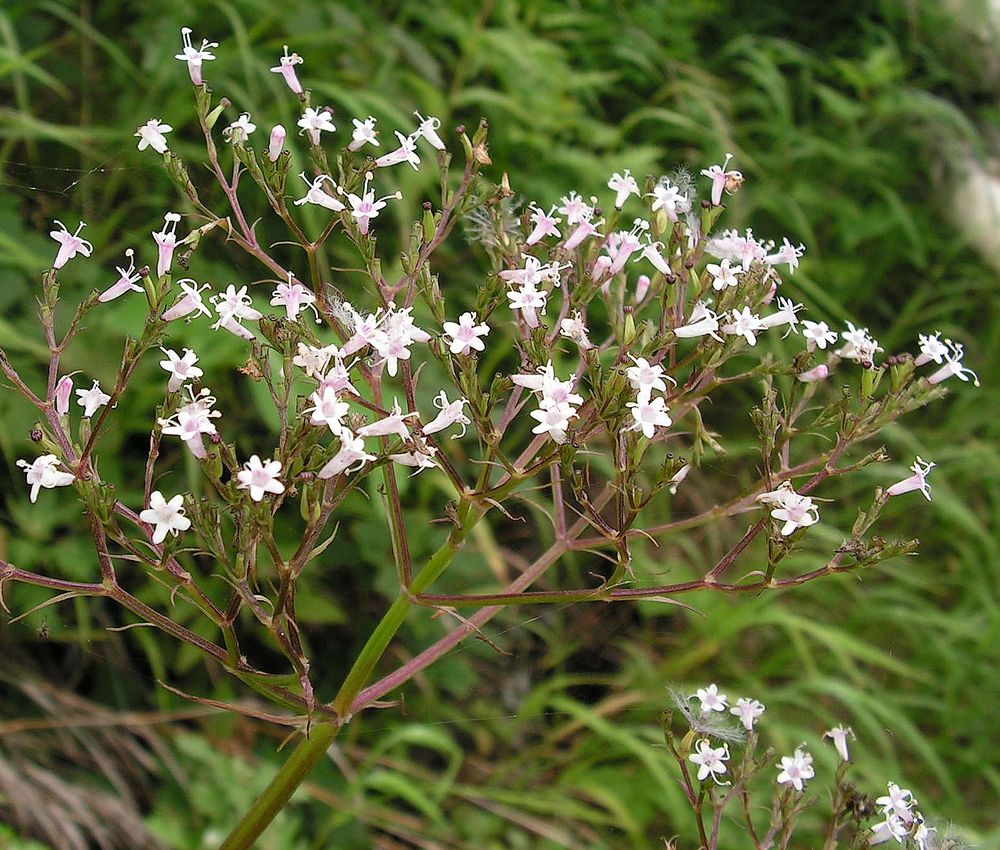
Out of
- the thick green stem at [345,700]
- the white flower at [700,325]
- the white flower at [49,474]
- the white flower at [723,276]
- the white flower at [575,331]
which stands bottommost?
the thick green stem at [345,700]

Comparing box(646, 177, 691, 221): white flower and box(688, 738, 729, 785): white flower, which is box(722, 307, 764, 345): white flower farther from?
box(688, 738, 729, 785): white flower

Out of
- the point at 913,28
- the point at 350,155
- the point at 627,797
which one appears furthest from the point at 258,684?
the point at 913,28

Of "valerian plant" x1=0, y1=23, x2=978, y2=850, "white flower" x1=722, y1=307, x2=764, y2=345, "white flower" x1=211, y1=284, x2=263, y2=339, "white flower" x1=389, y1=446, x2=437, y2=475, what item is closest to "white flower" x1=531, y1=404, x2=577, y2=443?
"valerian plant" x1=0, y1=23, x2=978, y2=850

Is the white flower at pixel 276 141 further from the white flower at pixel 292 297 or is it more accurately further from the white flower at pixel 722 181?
the white flower at pixel 722 181

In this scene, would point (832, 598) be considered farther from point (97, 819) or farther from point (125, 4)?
point (125, 4)

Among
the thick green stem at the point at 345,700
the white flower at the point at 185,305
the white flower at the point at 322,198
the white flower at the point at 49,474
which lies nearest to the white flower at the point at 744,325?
the thick green stem at the point at 345,700
